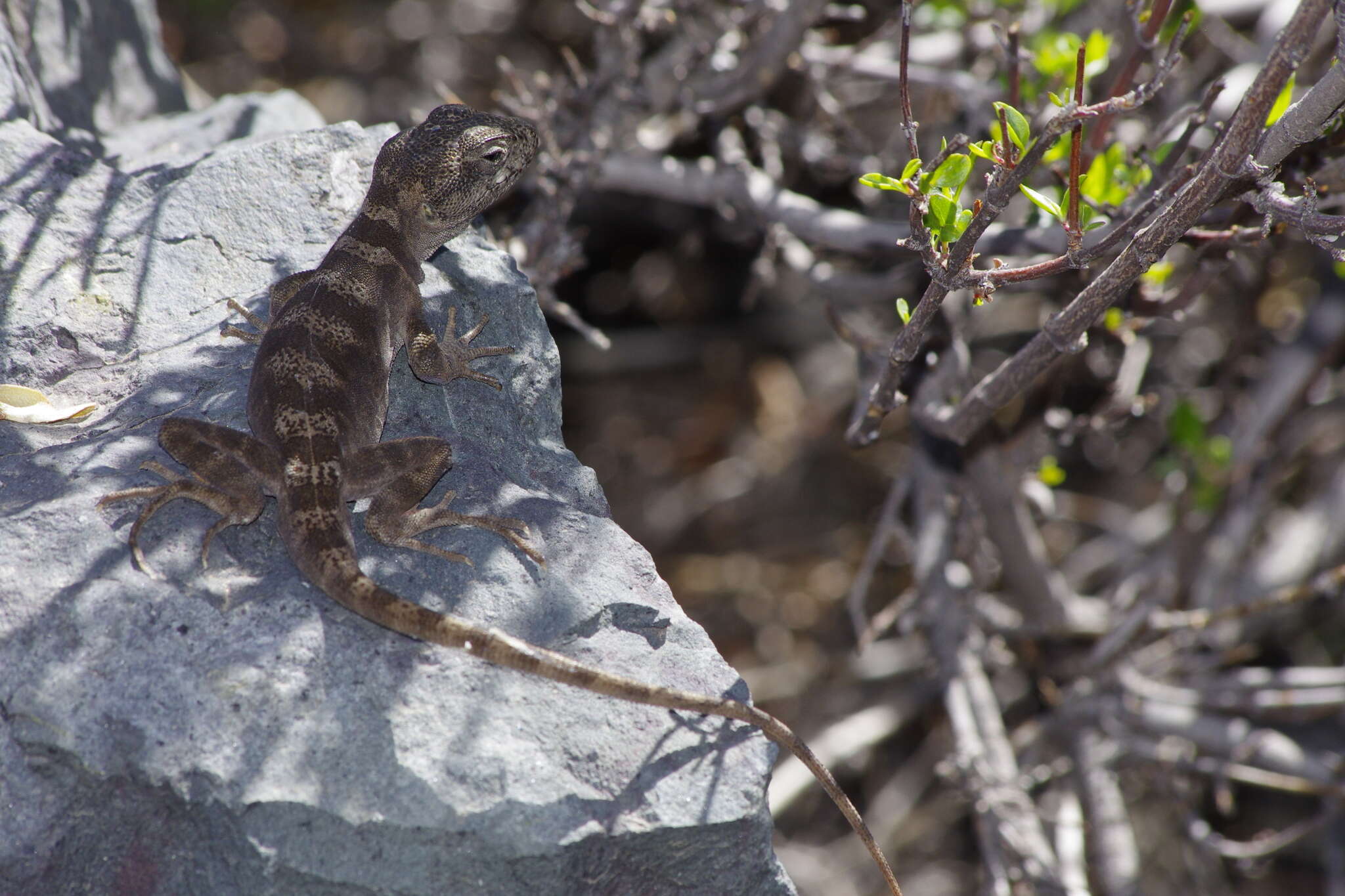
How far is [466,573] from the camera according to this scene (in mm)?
3490

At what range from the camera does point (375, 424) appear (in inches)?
155

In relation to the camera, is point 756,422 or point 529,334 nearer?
point 529,334

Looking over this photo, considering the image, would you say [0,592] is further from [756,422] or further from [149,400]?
[756,422]

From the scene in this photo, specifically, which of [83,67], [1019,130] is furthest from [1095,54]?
[83,67]

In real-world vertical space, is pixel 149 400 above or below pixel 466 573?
above

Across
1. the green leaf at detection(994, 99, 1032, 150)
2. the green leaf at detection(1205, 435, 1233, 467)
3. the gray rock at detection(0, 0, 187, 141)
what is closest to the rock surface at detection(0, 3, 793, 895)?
the gray rock at detection(0, 0, 187, 141)

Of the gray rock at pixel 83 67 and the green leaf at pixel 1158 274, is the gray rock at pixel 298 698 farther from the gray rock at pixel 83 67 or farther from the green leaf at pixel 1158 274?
the green leaf at pixel 1158 274

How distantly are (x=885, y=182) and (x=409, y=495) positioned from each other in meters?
1.75

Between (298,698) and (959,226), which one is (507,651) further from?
(959,226)

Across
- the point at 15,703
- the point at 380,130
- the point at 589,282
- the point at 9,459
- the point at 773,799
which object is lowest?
the point at 773,799

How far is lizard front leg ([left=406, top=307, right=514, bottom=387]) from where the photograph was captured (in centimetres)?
404

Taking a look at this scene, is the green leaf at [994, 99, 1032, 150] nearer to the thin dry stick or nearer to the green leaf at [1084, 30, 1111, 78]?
the thin dry stick

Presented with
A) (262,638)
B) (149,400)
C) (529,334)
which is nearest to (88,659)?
(262,638)

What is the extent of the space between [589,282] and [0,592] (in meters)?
5.60
